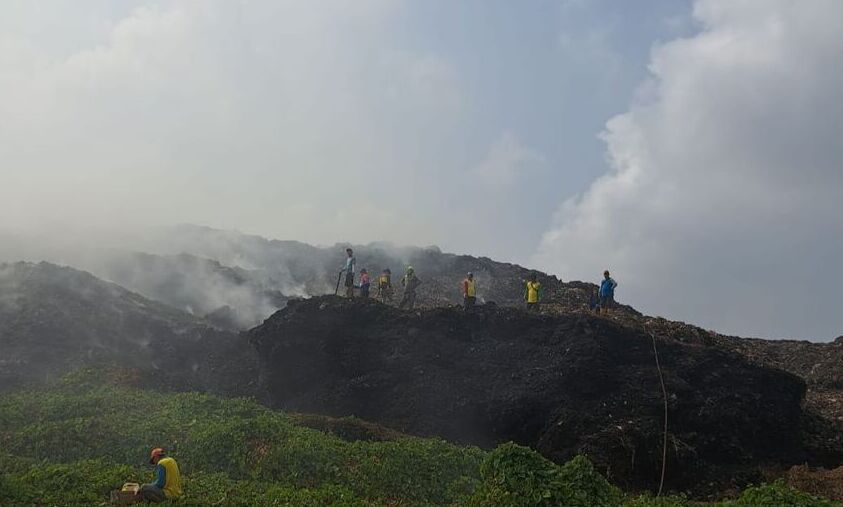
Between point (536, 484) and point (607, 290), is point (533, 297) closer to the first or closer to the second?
point (607, 290)

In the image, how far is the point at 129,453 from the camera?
1977 centimetres

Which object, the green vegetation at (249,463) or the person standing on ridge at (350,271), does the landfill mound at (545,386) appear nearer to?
the person standing on ridge at (350,271)

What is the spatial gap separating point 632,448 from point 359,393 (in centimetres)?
1144

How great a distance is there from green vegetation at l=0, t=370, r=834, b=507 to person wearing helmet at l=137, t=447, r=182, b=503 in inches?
13.0

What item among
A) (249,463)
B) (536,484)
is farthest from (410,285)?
(536,484)

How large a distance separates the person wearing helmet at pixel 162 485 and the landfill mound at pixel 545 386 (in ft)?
39.3

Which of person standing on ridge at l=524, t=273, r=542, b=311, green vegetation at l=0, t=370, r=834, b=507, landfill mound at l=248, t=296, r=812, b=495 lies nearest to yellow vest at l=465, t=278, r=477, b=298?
landfill mound at l=248, t=296, r=812, b=495

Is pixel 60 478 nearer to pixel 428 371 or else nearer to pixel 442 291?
pixel 428 371

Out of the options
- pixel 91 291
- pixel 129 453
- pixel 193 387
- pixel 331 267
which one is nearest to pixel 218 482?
pixel 129 453

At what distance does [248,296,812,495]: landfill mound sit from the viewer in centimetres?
2202

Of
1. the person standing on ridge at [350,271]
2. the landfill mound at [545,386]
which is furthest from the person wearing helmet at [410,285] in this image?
the person standing on ridge at [350,271]

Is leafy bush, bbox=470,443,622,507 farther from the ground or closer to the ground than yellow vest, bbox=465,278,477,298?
closer to the ground

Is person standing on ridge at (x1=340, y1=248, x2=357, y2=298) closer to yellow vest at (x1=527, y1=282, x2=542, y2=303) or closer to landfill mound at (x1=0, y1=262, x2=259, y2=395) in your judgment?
landfill mound at (x1=0, y1=262, x2=259, y2=395)

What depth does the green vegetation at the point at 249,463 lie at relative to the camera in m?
13.9
